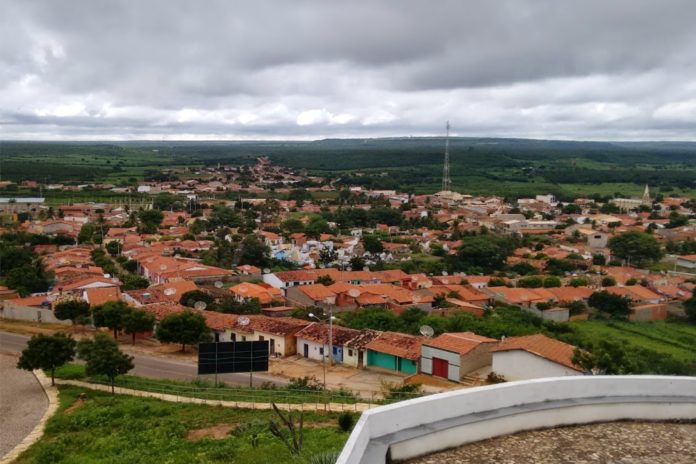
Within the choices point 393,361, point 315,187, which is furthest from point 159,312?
point 315,187

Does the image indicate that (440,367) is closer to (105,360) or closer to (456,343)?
(456,343)

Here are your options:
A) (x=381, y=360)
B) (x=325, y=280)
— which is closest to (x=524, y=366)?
(x=381, y=360)

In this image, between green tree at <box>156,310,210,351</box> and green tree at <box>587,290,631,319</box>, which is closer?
green tree at <box>156,310,210,351</box>

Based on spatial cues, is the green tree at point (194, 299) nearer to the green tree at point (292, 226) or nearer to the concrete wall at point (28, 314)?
the concrete wall at point (28, 314)

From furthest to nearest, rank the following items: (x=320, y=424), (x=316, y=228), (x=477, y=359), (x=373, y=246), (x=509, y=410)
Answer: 1. (x=316, y=228)
2. (x=373, y=246)
3. (x=477, y=359)
4. (x=320, y=424)
5. (x=509, y=410)

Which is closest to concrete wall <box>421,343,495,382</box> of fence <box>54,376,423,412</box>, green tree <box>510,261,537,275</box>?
fence <box>54,376,423,412</box>

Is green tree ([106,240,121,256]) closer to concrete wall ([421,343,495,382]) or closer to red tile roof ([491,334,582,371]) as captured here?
concrete wall ([421,343,495,382])
